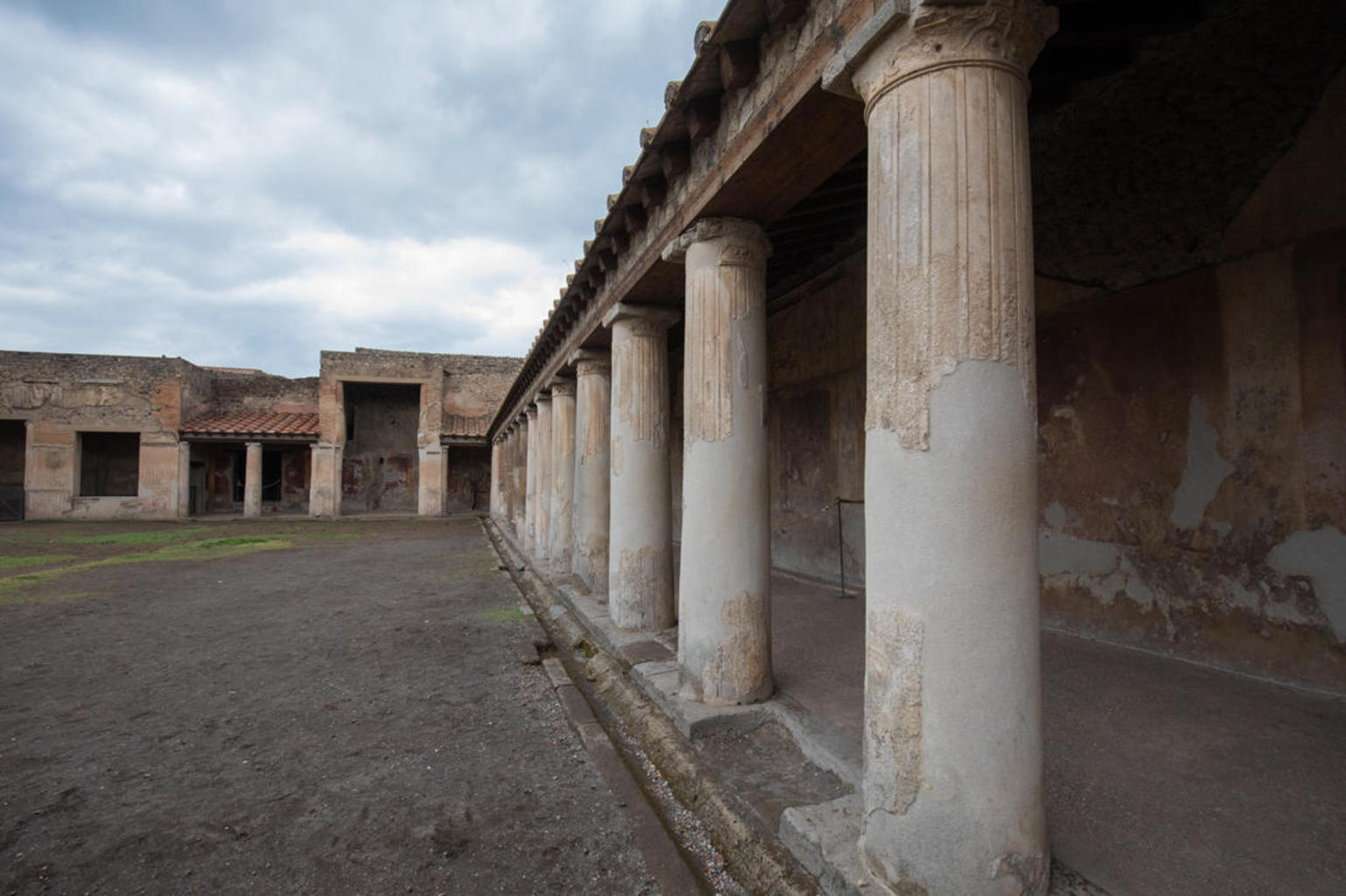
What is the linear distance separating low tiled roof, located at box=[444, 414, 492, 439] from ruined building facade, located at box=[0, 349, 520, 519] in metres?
0.06

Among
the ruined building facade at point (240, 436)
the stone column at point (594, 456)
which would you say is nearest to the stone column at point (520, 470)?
the stone column at point (594, 456)

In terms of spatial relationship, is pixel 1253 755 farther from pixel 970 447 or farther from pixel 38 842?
pixel 38 842

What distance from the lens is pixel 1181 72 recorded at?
11.3 feet

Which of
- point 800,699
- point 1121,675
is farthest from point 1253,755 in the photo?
point 800,699

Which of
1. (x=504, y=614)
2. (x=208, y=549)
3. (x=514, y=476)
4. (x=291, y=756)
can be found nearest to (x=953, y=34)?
(x=291, y=756)

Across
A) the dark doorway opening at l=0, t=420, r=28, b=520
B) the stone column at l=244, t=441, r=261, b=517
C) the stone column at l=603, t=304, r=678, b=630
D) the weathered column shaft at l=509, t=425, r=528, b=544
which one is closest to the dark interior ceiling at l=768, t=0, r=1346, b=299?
the stone column at l=603, t=304, r=678, b=630

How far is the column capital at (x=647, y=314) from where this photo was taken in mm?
5516

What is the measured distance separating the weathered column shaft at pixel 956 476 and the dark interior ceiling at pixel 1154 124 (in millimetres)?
1015

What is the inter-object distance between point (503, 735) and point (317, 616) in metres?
4.24

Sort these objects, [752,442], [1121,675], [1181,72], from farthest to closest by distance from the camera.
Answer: [1121,675]
[752,442]
[1181,72]

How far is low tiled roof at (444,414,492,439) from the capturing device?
23766mm

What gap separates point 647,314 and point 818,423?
9.90 ft

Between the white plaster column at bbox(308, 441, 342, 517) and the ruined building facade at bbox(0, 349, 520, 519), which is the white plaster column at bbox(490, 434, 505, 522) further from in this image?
the white plaster column at bbox(308, 441, 342, 517)

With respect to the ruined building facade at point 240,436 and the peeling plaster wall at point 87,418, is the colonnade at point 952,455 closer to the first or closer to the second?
the ruined building facade at point 240,436
